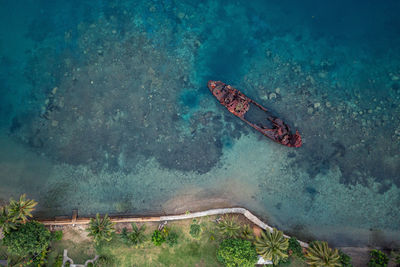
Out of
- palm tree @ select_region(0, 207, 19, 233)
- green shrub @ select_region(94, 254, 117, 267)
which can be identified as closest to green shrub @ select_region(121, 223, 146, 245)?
green shrub @ select_region(94, 254, 117, 267)

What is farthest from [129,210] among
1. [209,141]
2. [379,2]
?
[379,2]

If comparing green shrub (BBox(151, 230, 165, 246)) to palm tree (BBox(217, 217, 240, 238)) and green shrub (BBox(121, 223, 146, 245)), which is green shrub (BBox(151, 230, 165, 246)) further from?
palm tree (BBox(217, 217, 240, 238))

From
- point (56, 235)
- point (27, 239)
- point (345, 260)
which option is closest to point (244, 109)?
point (345, 260)

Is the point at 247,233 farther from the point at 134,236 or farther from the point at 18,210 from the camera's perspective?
the point at 18,210

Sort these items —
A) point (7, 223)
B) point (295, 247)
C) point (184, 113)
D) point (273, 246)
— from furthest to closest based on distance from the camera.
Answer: point (184, 113) → point (295, 247) → point (273, 246) → point (7, 223)

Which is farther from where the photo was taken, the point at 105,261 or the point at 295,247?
the point at 105,261

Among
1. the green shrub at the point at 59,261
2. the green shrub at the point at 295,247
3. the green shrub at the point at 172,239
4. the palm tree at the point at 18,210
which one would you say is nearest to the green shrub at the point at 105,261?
the green shrub at the point at 59,261

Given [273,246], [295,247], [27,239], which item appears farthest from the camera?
[295,247]
